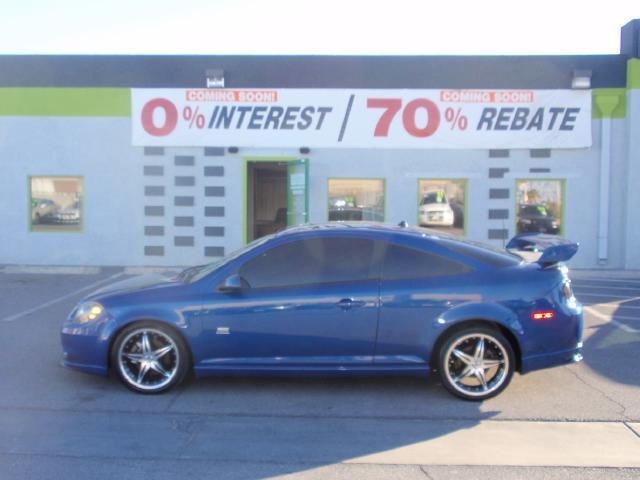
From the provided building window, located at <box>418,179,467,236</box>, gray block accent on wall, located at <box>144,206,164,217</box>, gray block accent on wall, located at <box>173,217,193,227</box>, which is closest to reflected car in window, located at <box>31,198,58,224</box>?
gray block accent on wall, located at <box>144,206,164,217</box>

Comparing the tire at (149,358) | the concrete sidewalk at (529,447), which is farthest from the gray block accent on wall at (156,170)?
the concrete sidewalk at (529,447)

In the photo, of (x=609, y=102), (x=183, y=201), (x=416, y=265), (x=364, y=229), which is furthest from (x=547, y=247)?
(x=183, y=201)

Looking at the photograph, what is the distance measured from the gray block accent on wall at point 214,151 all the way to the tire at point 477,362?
389 inches

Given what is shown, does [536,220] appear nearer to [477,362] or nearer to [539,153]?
[539,153]

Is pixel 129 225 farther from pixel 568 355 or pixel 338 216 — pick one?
pixel 568 355

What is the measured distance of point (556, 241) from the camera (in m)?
6.87

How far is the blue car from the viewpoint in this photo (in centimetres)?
596

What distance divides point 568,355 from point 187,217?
1040 cm

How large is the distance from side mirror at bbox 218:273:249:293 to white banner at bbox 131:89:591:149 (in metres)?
9.00

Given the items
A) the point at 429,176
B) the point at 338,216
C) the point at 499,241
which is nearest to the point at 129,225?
the point at 338,216

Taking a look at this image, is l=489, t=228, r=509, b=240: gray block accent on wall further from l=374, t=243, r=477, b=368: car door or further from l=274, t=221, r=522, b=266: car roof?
l=374, t=243, r=477, b=368: car door

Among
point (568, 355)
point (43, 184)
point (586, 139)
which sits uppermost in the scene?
point (586, 139)

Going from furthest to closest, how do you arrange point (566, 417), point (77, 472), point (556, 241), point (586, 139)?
point (586, 139) → point (556, 241) → point (566, 417) → point (77, 472)

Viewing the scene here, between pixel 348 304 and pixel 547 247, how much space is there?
2006mm
